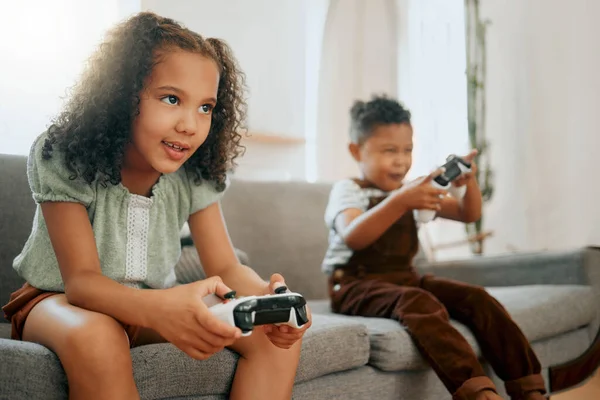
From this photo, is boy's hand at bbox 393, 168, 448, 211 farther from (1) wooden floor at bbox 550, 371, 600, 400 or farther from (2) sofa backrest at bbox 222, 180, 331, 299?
(1) wooden floor at bbox 550, 371, 600, 400

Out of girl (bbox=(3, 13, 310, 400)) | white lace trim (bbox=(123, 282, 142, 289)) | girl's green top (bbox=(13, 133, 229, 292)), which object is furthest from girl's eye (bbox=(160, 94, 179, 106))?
white lace trim (bbox=(123, 282, 142, 289))

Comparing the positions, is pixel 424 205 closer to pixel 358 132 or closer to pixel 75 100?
pixel 358 132

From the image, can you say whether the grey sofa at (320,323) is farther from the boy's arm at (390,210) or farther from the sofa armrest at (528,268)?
the boy's arm at (390,210)

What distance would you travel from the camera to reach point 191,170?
A: 3.99 feet

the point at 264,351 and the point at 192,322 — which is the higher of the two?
the point at 192,322

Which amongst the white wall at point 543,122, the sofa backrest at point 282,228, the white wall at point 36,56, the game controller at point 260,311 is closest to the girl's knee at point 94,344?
the game controller at point 260,311

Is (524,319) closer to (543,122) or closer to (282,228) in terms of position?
(282,228)

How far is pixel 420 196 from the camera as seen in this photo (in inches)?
60.3

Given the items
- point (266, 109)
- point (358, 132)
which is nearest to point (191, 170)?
point (358, 132)

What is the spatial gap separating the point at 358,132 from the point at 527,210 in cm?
158

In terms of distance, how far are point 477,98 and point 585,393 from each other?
1.54 meters

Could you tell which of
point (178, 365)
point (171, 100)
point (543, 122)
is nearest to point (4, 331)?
point (178, 365)

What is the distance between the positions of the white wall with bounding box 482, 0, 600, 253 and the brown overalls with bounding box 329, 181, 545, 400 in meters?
1.45

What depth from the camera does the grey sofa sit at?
96 cm
